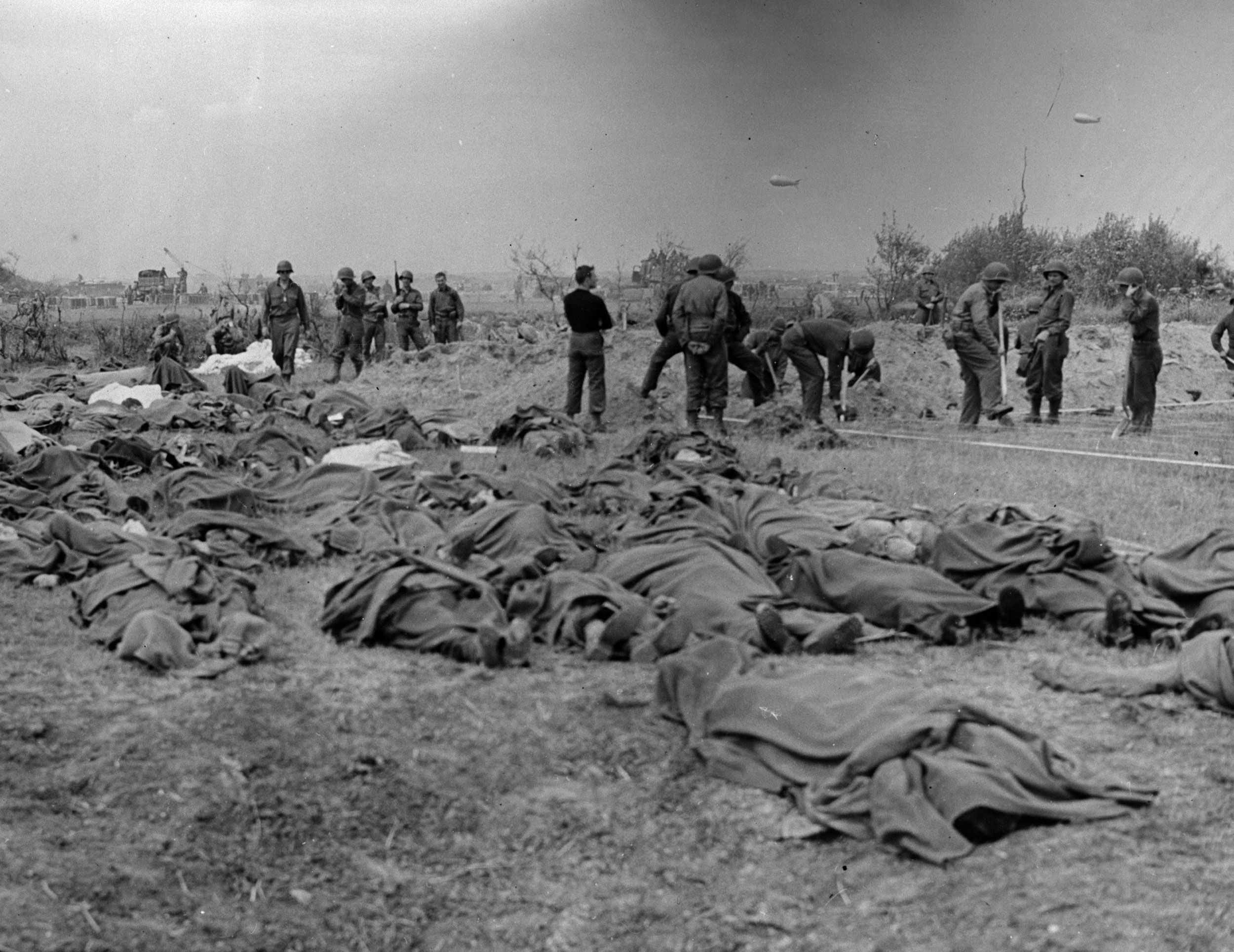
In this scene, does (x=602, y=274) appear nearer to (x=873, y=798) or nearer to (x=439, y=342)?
(x=439, y=342)

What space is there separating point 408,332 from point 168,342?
4.43 meters

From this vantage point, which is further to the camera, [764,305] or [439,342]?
[764,305]

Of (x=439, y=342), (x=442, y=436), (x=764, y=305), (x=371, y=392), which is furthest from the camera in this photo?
(x=764, y=305)

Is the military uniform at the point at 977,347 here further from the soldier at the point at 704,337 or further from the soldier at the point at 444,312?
the soldier at the point at 444,312

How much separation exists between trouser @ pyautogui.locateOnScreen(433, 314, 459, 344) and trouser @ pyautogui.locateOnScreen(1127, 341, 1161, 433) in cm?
1226

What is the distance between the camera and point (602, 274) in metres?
64.8

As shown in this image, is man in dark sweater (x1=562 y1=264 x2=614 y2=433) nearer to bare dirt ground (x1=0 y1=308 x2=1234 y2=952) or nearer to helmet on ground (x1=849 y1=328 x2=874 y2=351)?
helmet on ground (x1=849 y1=328 x2=874 y2=351)

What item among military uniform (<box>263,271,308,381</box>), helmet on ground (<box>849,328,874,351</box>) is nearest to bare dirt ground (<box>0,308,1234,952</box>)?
helmet on ground (<box>849,328,874,351</box>)

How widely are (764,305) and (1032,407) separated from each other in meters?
17.3

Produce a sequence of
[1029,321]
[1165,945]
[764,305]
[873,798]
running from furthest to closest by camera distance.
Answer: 1. [764,305]
2. [1029,321]
3. [873,798]
4. [1165,945]

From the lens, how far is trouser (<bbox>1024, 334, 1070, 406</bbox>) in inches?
579

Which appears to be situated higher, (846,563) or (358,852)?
(846,563)

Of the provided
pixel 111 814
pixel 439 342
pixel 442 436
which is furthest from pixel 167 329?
pixel 111 814

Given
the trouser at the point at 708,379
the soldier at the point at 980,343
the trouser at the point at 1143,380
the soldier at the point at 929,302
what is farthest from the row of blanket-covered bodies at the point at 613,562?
the soldier at the point at 929,302
